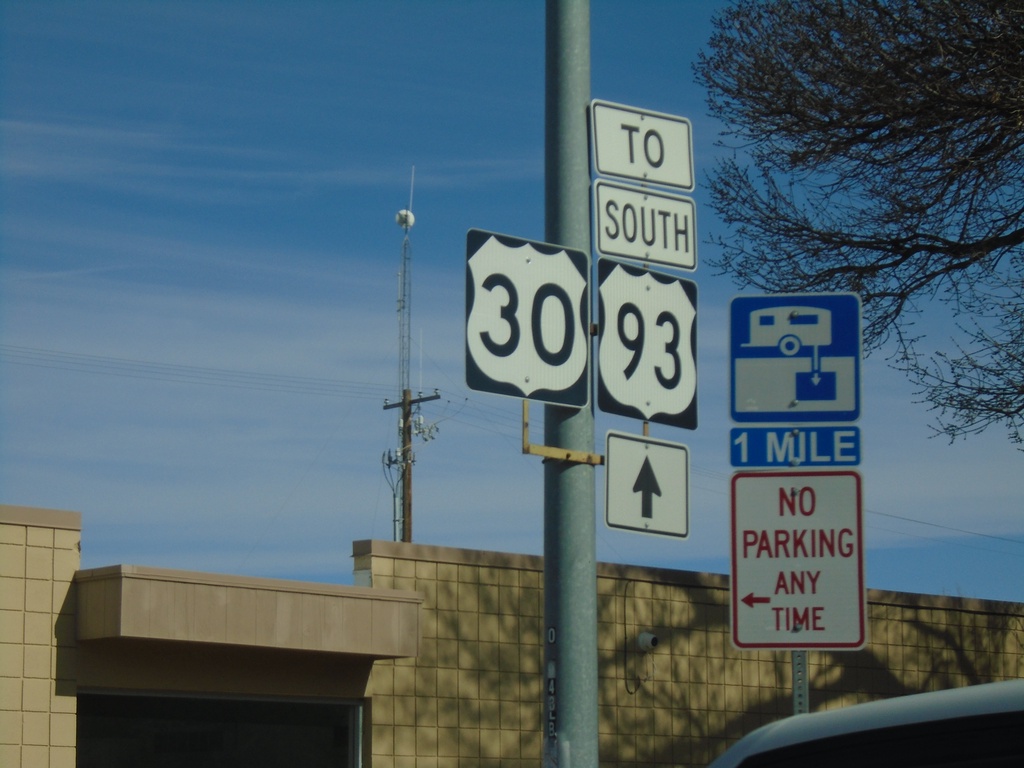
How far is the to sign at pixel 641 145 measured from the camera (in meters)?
6.24

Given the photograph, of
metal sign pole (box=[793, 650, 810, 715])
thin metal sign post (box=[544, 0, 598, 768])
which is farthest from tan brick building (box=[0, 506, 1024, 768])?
metal sign pole (box=[793, 650, 810, 715])

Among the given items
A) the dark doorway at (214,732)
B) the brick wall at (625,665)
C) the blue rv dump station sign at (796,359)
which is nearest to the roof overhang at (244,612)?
the brick wall at (625,665)

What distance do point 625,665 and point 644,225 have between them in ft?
34.1

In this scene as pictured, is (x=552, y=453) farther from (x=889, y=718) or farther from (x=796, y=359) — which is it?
(x=889, y=718)

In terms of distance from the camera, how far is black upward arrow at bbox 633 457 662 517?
5.83m

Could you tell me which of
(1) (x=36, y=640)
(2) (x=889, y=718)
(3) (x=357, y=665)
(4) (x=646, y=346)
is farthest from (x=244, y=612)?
(2) (x=889, y=718)

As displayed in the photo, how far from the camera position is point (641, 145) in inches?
253

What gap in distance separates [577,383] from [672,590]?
11.1 m

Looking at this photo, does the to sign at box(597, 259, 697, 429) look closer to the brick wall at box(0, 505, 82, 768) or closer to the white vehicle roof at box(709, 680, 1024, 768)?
the white vehicle roof at box(709, 680, 1024, 768)

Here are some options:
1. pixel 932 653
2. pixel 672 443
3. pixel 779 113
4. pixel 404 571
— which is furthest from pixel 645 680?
pixel 672 443

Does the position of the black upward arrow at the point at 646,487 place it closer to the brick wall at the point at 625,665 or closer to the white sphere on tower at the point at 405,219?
the brick wall at the point at 625,665

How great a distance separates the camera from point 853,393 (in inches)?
215

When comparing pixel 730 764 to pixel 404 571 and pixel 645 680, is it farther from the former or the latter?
pixel 645 680

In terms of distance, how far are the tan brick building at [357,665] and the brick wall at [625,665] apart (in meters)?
0.02
